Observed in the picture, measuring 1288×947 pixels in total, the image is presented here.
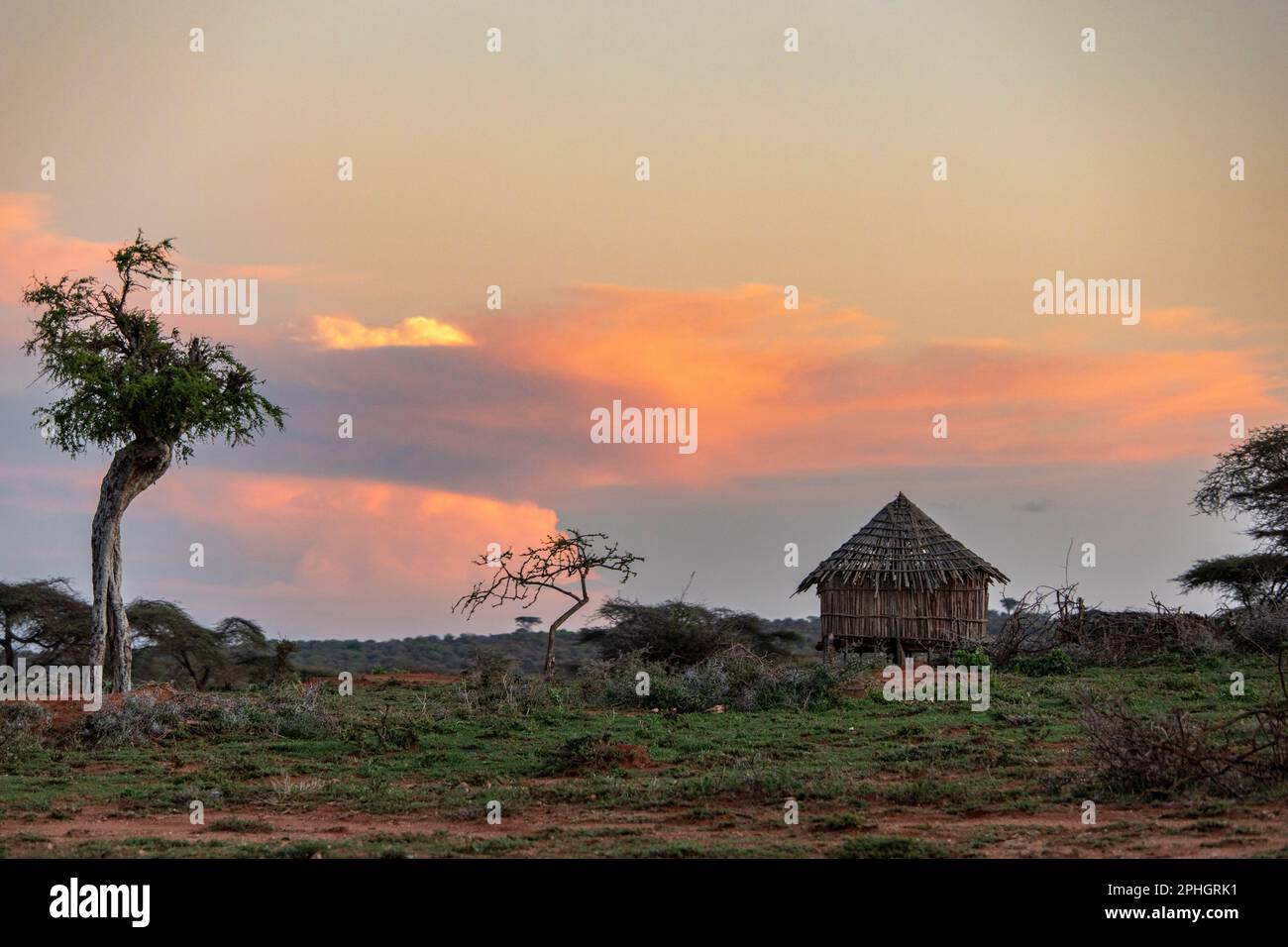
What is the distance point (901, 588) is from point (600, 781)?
1470 cm

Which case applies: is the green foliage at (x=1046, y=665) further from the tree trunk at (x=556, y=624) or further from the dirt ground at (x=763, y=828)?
the dirt ground at (x=763, y=828)

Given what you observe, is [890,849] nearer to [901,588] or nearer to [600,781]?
[600,781]

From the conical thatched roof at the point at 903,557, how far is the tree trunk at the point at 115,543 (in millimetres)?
13692

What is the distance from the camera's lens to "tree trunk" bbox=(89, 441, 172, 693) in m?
20.8

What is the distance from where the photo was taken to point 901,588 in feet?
90.9

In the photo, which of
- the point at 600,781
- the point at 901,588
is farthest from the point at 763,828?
the point at 901,588

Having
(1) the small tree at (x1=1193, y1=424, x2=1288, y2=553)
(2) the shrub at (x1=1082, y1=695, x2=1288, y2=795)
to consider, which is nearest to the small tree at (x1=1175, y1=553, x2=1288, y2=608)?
(1) the small tree at (x1=1193, y1=424, x2=1288, y2=553)

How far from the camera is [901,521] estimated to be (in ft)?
93.2

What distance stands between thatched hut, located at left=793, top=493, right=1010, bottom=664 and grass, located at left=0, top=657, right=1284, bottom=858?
6545mm

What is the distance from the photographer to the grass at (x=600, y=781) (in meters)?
11.1

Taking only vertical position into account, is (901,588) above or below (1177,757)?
above
